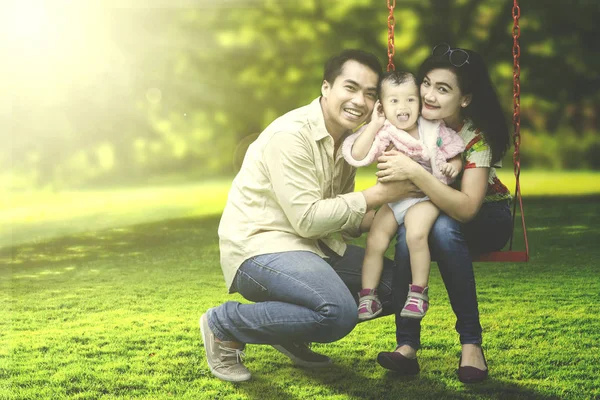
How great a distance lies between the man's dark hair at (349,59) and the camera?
2.65 meters

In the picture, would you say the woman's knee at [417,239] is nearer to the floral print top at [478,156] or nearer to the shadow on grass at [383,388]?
the floral print top at [478,156]

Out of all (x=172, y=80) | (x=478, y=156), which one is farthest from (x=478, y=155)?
(x=172, y=80)

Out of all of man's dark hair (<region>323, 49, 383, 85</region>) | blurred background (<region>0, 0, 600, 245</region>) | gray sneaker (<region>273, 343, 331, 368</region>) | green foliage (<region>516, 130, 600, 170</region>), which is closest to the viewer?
man's dark hair (<region>323, 49, 383, 85</region>)

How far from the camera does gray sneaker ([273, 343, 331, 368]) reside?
3152 millimetres

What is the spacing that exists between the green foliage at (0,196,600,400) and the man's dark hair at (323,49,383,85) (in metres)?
1.19

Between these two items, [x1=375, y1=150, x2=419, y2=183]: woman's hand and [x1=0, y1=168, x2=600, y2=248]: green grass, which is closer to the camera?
[x1=375, y1=150, x2=419, y2=183]: woman's hand

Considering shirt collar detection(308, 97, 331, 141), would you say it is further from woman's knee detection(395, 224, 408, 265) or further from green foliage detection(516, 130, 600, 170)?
green foliage detection(516, 130, 600, 170)

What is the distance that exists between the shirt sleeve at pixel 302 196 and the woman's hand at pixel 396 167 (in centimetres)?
11

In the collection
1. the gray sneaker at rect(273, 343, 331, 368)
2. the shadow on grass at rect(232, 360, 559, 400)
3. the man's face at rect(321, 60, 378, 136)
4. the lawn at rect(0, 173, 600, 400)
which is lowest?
the lawn at rect(0, 173, 600, 400)

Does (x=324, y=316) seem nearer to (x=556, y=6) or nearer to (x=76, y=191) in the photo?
(x=556, y=6)

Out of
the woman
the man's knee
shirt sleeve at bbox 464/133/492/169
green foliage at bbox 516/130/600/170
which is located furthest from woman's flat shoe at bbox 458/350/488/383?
green foliage at bbox 516/130/600/170

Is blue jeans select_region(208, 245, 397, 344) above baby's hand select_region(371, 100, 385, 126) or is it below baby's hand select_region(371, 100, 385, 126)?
below

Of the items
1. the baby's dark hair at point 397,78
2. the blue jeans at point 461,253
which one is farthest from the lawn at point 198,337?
the baby's dark hair at point 397,78

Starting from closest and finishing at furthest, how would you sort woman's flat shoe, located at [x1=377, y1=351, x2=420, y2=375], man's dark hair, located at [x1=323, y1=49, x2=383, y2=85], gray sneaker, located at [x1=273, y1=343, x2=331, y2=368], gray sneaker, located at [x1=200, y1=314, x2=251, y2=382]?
man's dark hair, located at [x1=323, y1=49, x2=383, y2=85] < woman's flat shoe, located at [x1=377, y1=351, x2=420, y2=375] < gray sneaker, located at [x1=200, y1=314, x2=251, y2=382] < gray sneaker, located at [x1=273, y1=343, x2=331, y2=368]
